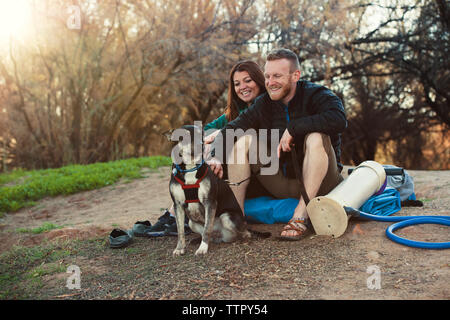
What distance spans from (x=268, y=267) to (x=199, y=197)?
788 mm

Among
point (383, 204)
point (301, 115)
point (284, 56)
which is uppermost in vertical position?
point (284, 56)

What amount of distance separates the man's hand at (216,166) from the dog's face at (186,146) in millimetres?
253

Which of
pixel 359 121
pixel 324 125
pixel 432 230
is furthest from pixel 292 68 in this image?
pixel 359 121

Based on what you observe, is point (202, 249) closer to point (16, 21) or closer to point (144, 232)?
point (144, 232)

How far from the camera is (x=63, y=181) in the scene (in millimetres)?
7191

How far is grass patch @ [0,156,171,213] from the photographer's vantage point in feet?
21.6

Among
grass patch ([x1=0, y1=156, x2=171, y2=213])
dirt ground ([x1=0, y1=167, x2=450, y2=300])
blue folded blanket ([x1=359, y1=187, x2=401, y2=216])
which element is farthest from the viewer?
grass patch ([x1=0, y1=156, x2=171, y2=213])

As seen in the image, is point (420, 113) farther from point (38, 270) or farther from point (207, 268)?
point (38, 270)

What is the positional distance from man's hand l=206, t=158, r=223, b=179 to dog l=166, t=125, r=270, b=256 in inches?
2.5

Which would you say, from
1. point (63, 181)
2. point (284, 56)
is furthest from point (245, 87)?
point (63, 181)

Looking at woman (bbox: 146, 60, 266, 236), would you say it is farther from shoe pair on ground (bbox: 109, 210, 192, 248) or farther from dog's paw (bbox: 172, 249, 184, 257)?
dog's paw (bbox: 172, 249, 184, 257)

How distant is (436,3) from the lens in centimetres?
877

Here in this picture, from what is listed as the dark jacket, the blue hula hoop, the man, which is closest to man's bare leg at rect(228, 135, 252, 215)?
the man
